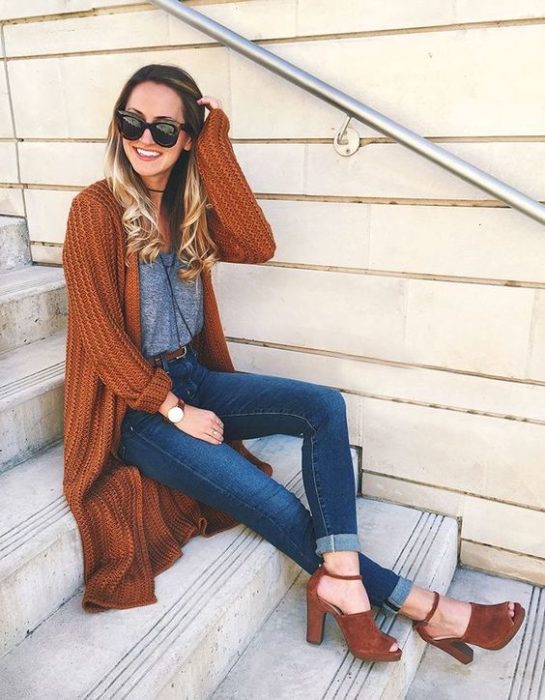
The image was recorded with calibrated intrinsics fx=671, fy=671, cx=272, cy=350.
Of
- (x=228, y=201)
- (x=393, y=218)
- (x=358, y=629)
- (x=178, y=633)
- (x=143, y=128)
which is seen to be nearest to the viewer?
(x=178, y=633)

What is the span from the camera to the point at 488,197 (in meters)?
2.23

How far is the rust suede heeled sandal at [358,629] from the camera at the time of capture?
1.84 meters

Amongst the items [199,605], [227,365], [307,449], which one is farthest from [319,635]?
[227,365]

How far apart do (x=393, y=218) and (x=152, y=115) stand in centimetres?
91

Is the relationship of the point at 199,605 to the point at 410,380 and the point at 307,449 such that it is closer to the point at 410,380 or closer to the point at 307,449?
the point at 307,449

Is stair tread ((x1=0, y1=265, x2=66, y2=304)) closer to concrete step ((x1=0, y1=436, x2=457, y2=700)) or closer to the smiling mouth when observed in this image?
the smiling mouth

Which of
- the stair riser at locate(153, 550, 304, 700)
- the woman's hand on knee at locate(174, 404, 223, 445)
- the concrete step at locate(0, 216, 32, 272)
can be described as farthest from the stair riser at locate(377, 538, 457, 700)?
the concrete step at locate(0, 216, 32, 272)

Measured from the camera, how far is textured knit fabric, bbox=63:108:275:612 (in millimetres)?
1919

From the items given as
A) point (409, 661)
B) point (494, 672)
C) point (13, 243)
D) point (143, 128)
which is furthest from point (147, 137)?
point (494, 672)

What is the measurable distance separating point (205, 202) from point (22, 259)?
135cm

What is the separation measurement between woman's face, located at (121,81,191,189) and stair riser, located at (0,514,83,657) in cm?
106

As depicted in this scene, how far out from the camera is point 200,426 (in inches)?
79.2

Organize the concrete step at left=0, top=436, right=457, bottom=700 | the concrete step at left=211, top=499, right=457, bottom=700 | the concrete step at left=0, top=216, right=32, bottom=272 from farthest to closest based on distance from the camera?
the concrete step at left=0, top=216, right=32, bottom=272
the concrete step at left=211, top=499, right=457, bottom=700
the concrete step at left=0, top=436, right=457, bottom=700

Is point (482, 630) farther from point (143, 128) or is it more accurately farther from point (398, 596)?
point (143, 128)
